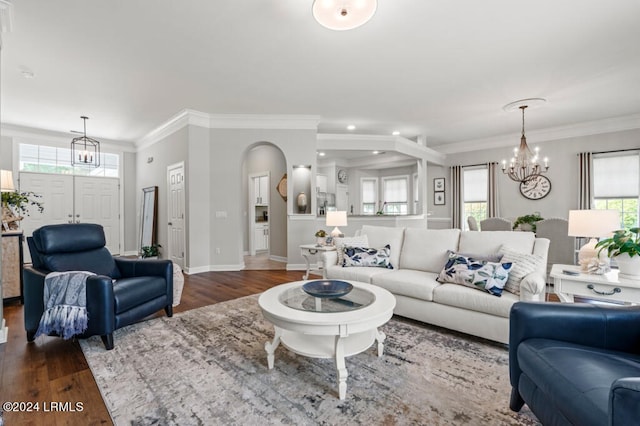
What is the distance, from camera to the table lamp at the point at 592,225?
2398 millimetres

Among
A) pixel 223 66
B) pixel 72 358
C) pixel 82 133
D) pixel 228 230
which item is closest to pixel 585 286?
pixel 72 358

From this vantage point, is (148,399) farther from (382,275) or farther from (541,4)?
(541,4)

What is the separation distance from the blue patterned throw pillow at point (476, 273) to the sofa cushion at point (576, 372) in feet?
3.19

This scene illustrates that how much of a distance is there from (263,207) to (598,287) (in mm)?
6897

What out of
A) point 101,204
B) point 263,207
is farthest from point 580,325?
point 101,204

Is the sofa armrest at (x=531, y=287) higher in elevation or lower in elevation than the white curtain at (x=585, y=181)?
lower

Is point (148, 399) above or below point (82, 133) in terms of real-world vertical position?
below

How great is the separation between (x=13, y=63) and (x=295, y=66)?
3.31 meters

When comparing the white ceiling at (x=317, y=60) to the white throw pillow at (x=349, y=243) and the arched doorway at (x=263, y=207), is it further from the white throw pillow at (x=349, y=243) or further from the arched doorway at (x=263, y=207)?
the white throw pillow at (x=349, y=243)

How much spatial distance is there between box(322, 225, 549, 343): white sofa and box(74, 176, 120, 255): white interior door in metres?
6.35

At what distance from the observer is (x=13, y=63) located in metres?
3.54

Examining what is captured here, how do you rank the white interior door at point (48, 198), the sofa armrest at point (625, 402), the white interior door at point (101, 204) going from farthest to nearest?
1. the white interior door at point (101, 204)
2. the white interior door at point (48, 198)
3. the sofa armrest at point (625, 402)

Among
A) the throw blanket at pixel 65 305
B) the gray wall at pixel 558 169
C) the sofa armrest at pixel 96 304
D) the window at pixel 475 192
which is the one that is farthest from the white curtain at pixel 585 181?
the throw blanket at pixel 65 305

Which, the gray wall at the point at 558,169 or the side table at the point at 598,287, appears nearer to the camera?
the side table at the point at 598,287
